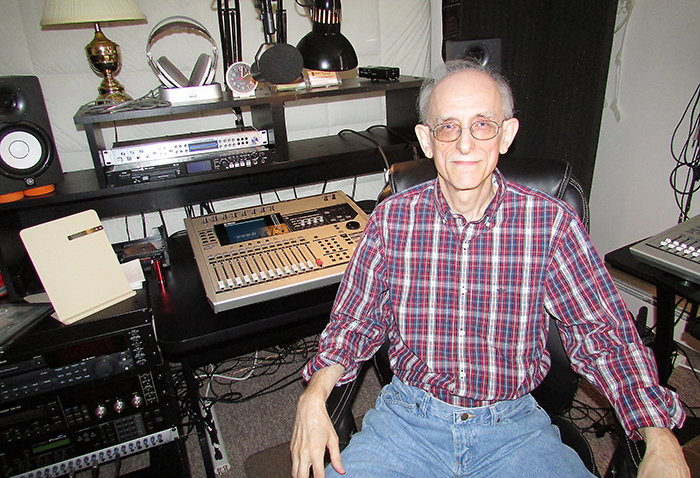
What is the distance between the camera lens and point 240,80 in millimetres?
1521

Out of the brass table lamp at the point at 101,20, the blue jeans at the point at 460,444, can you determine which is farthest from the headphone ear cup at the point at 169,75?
the blue jeans at the point at 460,444

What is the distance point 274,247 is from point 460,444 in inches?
29.6

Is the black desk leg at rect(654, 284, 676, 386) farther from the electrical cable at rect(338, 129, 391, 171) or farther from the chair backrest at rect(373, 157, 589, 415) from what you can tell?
the electrical cable at rect(338, 129, 391, 171)

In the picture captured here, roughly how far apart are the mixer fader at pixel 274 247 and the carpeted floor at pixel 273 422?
0.85 metres

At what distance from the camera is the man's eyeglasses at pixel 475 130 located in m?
1.04

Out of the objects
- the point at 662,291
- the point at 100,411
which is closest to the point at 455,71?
the point at 662,291

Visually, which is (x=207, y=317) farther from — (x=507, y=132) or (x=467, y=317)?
(x=507, y=132)

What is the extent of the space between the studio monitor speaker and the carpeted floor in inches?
55.0

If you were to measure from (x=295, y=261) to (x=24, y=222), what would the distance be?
931 mm

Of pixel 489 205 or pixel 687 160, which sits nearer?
pixel 489 205

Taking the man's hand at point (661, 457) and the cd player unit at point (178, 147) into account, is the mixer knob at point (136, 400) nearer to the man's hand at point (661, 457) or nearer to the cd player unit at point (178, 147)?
the cd player unit at point (178, 147)

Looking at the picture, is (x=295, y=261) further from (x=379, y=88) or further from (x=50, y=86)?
(x=50, y=86)

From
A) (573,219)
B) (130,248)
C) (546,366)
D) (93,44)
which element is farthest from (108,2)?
(546,366)

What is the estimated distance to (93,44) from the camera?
4.87 feet
